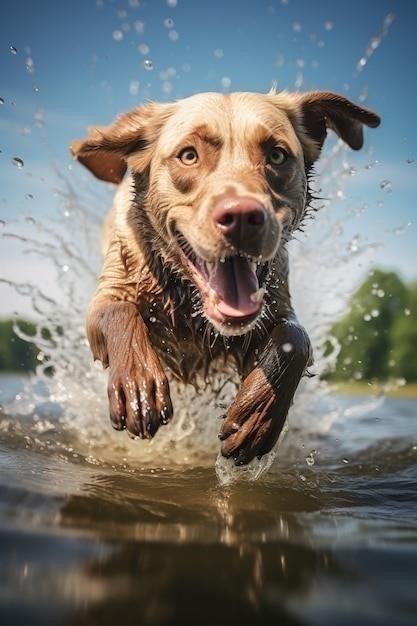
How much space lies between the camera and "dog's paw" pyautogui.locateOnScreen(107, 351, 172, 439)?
12.3ft

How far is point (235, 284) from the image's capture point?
4.10m

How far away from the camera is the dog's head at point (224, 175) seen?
3.86 meters

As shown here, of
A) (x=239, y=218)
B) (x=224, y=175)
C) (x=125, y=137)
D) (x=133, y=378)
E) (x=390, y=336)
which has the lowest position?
(x=390, y=336)

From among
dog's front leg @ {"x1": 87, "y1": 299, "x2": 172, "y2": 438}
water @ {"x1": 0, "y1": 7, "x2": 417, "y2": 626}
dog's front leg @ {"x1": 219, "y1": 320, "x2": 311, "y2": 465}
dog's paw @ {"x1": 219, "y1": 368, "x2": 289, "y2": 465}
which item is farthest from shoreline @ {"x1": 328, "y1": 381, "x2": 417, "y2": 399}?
dog's front leg @ {"x1": 87, "y1": 299, "x2": 172, "y2": 438}

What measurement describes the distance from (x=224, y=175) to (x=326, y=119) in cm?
136

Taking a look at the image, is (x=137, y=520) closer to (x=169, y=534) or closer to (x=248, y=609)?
(x=169, y=534)

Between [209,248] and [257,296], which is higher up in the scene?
[209,248]

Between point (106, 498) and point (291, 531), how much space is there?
924 millimetres

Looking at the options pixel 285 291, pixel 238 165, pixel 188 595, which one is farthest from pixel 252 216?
pixel 188 595

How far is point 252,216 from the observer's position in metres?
3.66

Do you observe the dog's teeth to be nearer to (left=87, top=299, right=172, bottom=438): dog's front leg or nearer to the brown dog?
the brown dog

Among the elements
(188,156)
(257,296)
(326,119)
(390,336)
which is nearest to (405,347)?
(390,336)

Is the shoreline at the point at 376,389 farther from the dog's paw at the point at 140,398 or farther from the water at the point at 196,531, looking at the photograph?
the dog's paw at the point at 140,398

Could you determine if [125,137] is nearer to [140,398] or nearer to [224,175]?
[224,175]
